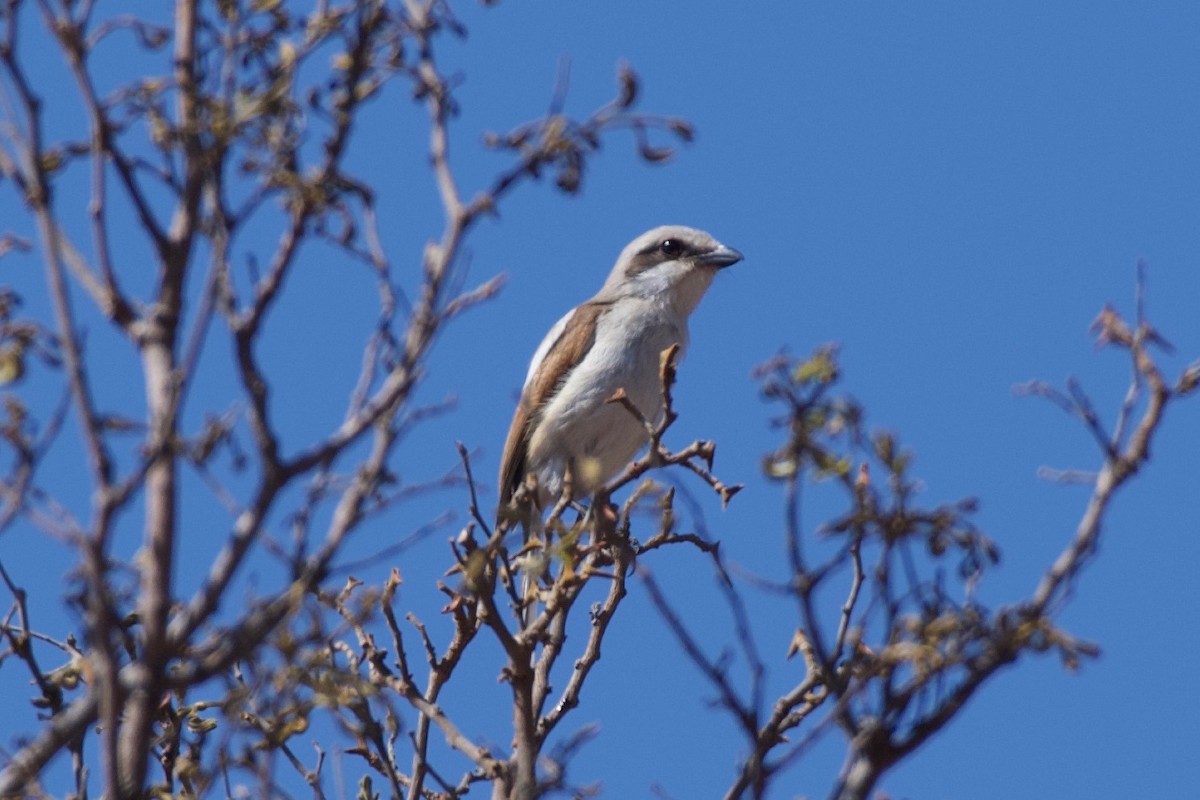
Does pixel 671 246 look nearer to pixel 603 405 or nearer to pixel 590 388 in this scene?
pixel 590 388

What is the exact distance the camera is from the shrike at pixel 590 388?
755 centimetres

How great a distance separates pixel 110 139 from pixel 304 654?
124cm

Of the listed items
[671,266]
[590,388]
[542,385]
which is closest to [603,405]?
[590,388]

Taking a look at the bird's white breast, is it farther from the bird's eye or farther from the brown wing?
the bird's eye

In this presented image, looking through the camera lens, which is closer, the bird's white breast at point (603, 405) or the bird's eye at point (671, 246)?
the bird's white breast at point (603, 405)

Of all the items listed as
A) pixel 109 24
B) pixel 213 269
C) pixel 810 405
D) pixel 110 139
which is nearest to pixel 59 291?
pixel 213 269

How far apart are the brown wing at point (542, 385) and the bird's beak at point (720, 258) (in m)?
0.86

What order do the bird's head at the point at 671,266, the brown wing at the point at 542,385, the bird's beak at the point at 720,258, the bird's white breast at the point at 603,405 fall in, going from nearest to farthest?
the bird's white breast at the point at 603,405 < the brown wing at the point at 542,385 < the bird's head at the point at 671,266 < the bird's beak at the point at 720,258

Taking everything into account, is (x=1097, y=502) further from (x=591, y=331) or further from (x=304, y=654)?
(x=591, y=331)

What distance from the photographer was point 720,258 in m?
8.63

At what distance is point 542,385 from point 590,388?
0.96ft

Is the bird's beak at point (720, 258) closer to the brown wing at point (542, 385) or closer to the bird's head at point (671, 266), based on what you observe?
the bird's head at point (671, 266)

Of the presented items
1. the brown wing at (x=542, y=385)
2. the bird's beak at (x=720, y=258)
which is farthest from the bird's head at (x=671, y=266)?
the brown wing at (x=542, y=385)

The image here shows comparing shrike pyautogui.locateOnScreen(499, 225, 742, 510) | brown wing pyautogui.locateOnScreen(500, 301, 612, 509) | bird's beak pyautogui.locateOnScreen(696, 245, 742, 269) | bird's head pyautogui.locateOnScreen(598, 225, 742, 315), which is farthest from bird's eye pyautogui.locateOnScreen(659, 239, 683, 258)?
brown wing pyautogui.locateOnScreen(500, 301, 612, 509)
